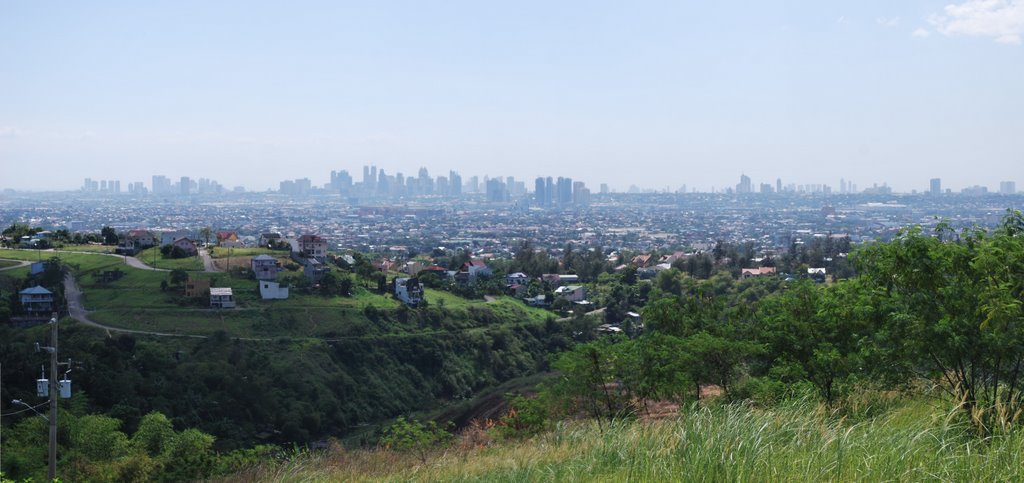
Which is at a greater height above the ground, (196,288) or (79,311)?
(196,288)

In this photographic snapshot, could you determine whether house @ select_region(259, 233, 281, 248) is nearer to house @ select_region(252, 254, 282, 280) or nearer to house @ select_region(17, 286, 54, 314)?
house @ select_region(252, 254, 282, 280)

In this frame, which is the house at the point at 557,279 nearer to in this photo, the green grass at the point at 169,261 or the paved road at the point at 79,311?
the green grass at the point at 169,261

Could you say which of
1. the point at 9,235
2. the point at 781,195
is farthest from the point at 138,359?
the point at 781,195

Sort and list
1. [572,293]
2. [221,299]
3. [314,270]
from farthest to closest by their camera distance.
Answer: [572,293] → [314,270] → [221,299]

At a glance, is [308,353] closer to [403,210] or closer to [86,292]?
[86,292]

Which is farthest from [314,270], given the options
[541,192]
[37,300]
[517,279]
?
[541,192]

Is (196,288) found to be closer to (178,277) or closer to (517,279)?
(178,277)

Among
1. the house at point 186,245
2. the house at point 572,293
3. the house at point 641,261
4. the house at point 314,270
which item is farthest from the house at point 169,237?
the house at point 641,261

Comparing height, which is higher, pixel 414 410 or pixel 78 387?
pixel 78 387

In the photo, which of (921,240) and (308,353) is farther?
(308,353)
